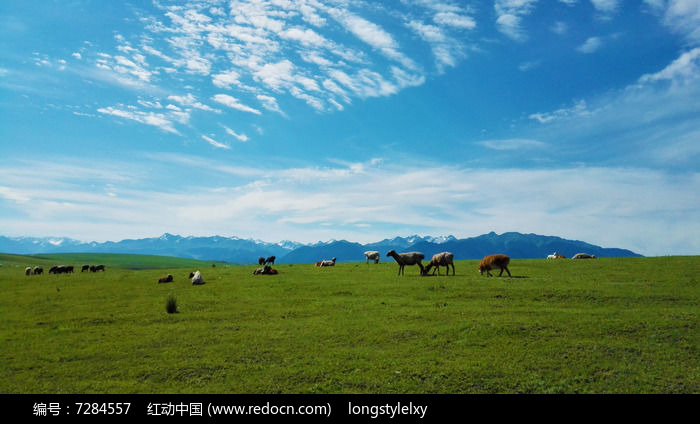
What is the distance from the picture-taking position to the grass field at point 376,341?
11562 millimetres

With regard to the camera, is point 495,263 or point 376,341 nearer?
point 376,341

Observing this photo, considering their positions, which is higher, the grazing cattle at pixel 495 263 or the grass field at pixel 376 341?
the grazing cattle at pixel 495 263

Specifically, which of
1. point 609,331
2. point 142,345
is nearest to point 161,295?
point 142,345

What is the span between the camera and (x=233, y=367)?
13016 mm

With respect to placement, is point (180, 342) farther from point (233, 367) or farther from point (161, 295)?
point (161, 295)

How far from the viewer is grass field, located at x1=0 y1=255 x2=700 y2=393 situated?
455 inches

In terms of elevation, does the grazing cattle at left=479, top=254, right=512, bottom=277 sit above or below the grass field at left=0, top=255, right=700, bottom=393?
above

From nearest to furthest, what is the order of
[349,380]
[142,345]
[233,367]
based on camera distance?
1. [349,380]
2. [233,367]
3. [142,345]

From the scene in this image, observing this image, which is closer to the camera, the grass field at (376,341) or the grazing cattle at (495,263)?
the grass field at (376,341)

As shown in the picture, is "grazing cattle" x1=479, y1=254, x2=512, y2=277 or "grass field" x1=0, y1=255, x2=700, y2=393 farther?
"grazing cattle" x1=479, y1=254, x2=512, y2=277

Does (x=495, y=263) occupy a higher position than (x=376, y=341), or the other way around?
(x=495, y=263)

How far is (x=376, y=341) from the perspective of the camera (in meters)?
15.3
